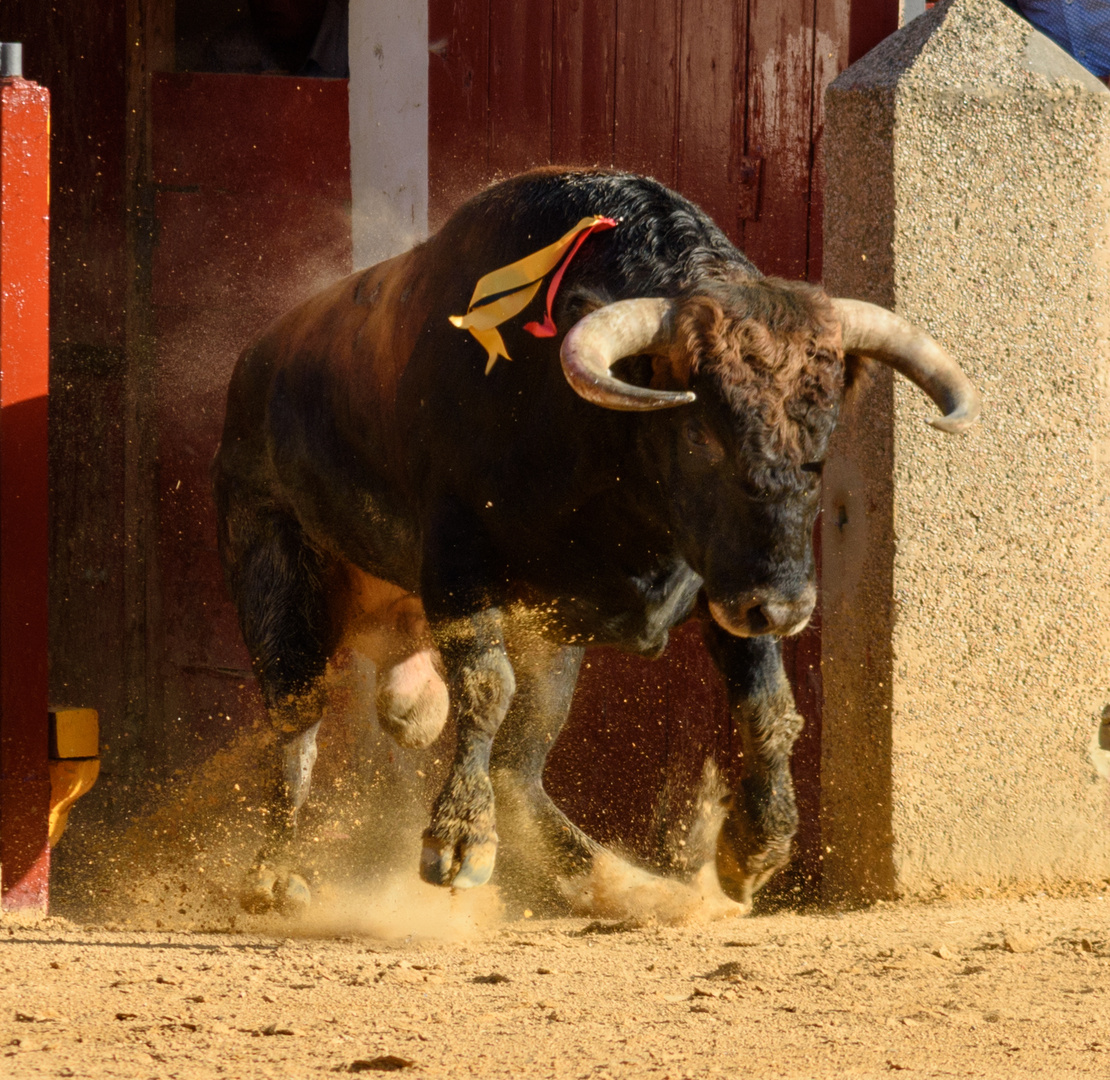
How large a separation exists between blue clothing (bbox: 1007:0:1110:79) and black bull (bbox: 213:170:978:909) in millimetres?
2486

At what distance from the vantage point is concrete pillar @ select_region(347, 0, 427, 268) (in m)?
6.29

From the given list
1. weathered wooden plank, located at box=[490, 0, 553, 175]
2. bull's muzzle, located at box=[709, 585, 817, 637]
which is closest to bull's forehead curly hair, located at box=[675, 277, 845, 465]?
bull's muzzle, located at box=[709, 585, 817, 637]

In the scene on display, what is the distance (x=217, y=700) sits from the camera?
6.88 meters

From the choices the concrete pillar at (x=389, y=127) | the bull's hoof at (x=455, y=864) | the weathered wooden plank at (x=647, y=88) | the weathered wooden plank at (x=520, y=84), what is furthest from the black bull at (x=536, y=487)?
the weathered wooden plank at (x=647, y=88)

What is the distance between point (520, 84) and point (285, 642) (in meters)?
2.22

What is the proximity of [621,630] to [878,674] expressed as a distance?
1020mm

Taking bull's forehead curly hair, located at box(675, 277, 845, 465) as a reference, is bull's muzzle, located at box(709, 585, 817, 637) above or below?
below

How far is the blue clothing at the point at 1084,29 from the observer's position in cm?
610

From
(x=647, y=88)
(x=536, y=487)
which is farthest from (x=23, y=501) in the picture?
(x=647, y=88)

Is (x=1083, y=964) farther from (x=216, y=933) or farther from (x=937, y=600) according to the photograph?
(x=216, y=933)

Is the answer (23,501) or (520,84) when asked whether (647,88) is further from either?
(23,501)

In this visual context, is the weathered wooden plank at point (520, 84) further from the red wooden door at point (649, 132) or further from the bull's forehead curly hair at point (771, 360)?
the bull's forehead curly hair at point (771, 360)

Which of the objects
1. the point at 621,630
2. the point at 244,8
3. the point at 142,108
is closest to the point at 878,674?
the point at 621,630

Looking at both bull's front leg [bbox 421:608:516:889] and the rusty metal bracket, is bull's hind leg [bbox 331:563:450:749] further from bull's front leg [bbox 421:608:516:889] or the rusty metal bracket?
the rusty metal bracket
